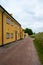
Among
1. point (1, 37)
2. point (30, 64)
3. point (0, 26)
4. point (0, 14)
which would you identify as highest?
point (0, 14)

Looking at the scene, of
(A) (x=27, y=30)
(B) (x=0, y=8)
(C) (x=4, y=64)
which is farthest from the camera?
(A) (x=27, y=30)

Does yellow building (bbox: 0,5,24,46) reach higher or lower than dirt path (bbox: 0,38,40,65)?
higher

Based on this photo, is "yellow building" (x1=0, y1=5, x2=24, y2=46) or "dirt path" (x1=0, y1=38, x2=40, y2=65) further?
"yellow building" (x1=0, y1=5, x2=24, y2=46)

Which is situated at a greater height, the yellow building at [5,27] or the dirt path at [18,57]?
the yellow building at [5,27]

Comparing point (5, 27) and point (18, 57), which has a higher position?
point (5, 27)

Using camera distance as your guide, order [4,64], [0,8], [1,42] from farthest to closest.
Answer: [1,42] < [0,8] < [4,64]

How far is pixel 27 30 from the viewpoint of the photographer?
131m

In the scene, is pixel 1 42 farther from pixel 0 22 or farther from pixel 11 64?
pixel 11 64

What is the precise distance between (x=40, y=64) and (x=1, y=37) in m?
14.7

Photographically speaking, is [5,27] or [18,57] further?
[5,27]

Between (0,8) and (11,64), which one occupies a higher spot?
(0,8)

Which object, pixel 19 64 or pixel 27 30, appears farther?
pixel 27 30

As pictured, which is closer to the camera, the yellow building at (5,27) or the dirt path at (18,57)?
the dirt path at (18,57)

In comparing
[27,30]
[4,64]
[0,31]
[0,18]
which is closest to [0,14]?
[0,18]
